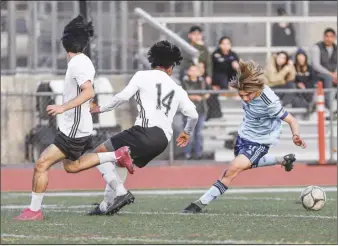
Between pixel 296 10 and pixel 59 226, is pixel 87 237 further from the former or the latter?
pixel 296 10

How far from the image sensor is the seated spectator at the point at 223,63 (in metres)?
20.8

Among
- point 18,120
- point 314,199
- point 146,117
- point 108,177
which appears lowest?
point 18,120

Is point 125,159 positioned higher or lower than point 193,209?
higher

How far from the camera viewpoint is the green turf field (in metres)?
9.67

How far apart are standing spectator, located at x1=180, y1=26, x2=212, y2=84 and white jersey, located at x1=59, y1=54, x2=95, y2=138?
893 centimetres

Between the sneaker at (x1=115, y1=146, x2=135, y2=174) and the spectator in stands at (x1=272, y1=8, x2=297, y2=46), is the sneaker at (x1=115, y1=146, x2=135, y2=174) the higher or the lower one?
the lower one

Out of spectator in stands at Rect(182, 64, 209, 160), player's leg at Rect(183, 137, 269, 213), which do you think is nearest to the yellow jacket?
spectator in stands at Rect(182, 64, 209, 160)

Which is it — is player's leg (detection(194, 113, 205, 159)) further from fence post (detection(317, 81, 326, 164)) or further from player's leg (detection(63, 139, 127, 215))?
player's leg (detection(63, 139, 127, 215))

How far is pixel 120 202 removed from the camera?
11.9 m

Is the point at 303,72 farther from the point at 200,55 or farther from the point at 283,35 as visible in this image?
the point at 200,55

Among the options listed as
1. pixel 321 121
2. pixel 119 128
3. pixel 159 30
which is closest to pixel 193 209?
pixel 321 121

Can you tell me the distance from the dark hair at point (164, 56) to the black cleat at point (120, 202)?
1284mm

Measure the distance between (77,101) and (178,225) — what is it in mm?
1520

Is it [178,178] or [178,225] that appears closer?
[178,225]
